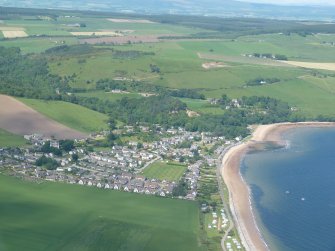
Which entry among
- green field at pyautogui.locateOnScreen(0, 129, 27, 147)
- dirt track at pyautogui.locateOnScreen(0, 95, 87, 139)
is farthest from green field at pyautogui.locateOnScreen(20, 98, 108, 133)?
green field at pyautogui.locateOnScreen(0, 129, 27, 147)

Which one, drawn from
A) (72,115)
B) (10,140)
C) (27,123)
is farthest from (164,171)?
(72,115)

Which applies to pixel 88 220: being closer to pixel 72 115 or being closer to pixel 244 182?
pixel 244 182

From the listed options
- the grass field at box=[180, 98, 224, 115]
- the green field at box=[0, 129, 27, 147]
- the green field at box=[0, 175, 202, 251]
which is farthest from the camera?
the grass field at box=[180, 98, 224, 115]

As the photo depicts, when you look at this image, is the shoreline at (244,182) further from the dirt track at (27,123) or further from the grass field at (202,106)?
the dirt track at (27,123)

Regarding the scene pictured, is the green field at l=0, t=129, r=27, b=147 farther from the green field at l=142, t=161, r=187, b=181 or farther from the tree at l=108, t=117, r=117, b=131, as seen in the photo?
the green field at l=142, t=161, r=187, b=181

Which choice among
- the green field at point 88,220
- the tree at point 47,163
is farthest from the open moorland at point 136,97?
the tree at point 47,163

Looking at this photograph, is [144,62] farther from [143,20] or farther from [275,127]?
[143,20]

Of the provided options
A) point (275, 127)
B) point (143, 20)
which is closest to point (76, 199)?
point (275, 127)
